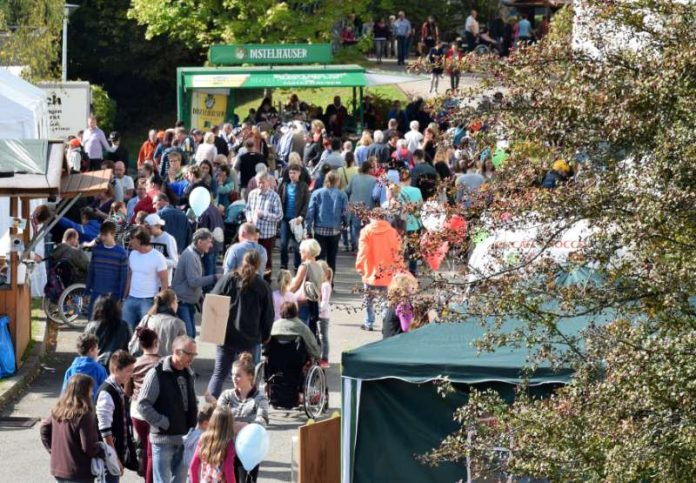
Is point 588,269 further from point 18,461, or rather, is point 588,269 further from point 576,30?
point 18,461

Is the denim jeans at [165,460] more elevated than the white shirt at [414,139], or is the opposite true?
the white shirt at [414,139]

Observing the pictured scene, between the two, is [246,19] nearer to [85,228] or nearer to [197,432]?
[85,228]

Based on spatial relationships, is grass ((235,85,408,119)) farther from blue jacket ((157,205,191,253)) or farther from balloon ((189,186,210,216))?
blue jacket ((157,205,191,253))

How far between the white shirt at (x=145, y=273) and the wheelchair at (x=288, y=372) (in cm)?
215

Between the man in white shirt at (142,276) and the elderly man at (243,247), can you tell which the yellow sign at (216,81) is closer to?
the elderly man at (243,247)

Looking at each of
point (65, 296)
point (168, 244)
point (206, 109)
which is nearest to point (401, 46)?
point (206, 109)

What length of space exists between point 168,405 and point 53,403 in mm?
4402

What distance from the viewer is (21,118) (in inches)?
842

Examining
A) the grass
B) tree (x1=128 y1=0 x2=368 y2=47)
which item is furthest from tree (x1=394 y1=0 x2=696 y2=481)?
the grass

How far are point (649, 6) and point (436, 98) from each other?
1388mm

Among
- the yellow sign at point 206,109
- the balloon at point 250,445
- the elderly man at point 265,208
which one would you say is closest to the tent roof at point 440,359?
the balloon at point 250,445

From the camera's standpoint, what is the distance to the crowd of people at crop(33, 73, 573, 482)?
33.6 feet

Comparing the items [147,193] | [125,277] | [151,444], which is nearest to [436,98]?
[151,444]

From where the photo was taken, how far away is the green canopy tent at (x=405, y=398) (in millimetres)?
10414
